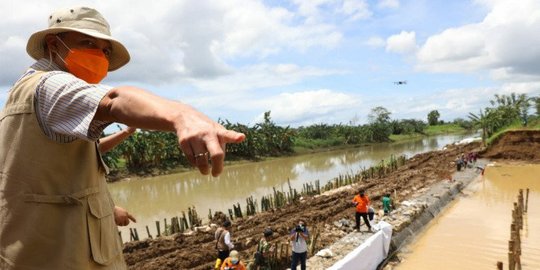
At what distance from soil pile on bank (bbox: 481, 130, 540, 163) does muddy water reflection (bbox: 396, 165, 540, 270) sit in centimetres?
1165

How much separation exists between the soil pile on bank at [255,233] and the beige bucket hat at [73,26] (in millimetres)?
8764

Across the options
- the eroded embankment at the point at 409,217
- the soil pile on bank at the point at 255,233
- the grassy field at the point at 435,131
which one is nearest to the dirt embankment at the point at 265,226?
the soil pile on bank at the point at 255,233

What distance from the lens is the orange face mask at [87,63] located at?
1301mm

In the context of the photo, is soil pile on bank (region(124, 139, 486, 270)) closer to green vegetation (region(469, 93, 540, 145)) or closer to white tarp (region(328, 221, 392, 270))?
white tarp (region(328, 221, 392, 270))

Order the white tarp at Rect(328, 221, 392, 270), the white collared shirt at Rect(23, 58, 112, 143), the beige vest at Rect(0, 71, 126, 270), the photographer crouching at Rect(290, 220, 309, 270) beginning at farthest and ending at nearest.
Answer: the white tarp at Rect(328, 221, 392, 270) < the photographer crouching at Rect(290, 220, 309, 270) < the beige vest at Rect(0, 71, 126, 270) < the white collared shirt at Rect(23, 58, 112, 143)

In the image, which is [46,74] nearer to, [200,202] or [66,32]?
[66,32]

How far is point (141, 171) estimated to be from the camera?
111 feet

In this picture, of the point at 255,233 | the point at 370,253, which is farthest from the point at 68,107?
the point at 255,233

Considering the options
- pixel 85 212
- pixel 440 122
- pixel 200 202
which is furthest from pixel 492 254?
pixel 440 122

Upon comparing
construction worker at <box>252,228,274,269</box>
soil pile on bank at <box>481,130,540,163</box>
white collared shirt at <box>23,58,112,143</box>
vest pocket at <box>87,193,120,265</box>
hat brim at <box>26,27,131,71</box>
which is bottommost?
construction worker at <box>252,228,274,269</box>

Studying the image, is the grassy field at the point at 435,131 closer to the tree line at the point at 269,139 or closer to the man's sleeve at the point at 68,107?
the tree line at the point at 269,139

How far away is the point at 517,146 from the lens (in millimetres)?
31359

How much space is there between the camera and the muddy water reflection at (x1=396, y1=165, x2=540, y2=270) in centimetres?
1031

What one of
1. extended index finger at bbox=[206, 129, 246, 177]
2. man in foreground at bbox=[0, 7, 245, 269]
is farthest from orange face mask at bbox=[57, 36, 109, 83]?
extended index finger at bbox=[206, 129, 246, 177]
